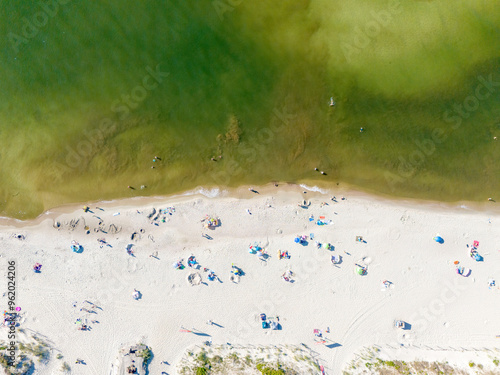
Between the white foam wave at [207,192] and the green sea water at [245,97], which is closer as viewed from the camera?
the green sea water at [245,97]

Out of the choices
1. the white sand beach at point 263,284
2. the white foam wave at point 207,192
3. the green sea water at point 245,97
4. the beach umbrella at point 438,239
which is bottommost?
the white sand beach at point 263,284

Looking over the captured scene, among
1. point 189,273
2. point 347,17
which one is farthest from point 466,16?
point 189,273

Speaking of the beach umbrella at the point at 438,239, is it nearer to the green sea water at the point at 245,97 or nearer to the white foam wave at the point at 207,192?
the green sea water at the point at 245,97

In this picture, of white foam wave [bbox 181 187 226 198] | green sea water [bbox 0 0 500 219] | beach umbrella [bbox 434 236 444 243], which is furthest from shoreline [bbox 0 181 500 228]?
beach umbrella [bbox 434 236 444 243]

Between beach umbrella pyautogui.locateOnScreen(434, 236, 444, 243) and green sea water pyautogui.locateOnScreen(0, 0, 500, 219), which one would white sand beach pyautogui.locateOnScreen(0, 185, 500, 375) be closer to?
beach umbrella pyautogui.locateOnScreen(434, 236, 444, 243)

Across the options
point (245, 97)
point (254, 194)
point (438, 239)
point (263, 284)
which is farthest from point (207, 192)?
point (438, 239)

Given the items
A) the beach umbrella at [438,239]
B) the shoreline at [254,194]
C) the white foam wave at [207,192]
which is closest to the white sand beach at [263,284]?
the beach umbrella at [438,239]

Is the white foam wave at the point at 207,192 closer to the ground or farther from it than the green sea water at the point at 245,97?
closer to the ground
